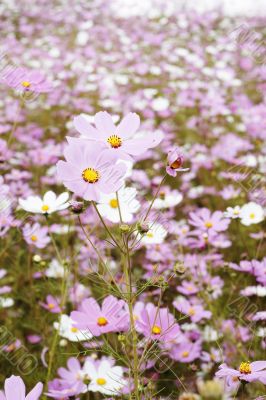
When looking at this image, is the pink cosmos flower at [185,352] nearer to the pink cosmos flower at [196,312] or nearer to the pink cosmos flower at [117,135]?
the pink cosmos flower at [196,312]

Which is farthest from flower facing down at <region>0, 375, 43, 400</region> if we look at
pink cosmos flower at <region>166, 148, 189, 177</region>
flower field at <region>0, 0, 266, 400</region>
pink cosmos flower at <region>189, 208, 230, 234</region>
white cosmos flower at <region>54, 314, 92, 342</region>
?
pink cosmos flower at <region>189, 208, 230, 234</region>

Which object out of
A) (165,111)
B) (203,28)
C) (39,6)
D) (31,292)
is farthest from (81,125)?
(39,6)

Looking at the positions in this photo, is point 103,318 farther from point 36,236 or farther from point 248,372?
point 36,236

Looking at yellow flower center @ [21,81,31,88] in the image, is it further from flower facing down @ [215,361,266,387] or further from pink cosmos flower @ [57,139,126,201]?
flower facing down @ [215,361,266,387]

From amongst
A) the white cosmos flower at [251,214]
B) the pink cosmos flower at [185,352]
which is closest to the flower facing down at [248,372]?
the pink cosmos flower at [185,352]

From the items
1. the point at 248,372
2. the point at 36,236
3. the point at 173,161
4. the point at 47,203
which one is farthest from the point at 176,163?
the point at 36,236

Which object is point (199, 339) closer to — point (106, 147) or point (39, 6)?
point (106, 147)

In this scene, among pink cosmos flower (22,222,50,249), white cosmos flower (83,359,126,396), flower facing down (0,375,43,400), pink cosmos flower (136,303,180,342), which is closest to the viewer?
flower facing down (0,375,43,400)
